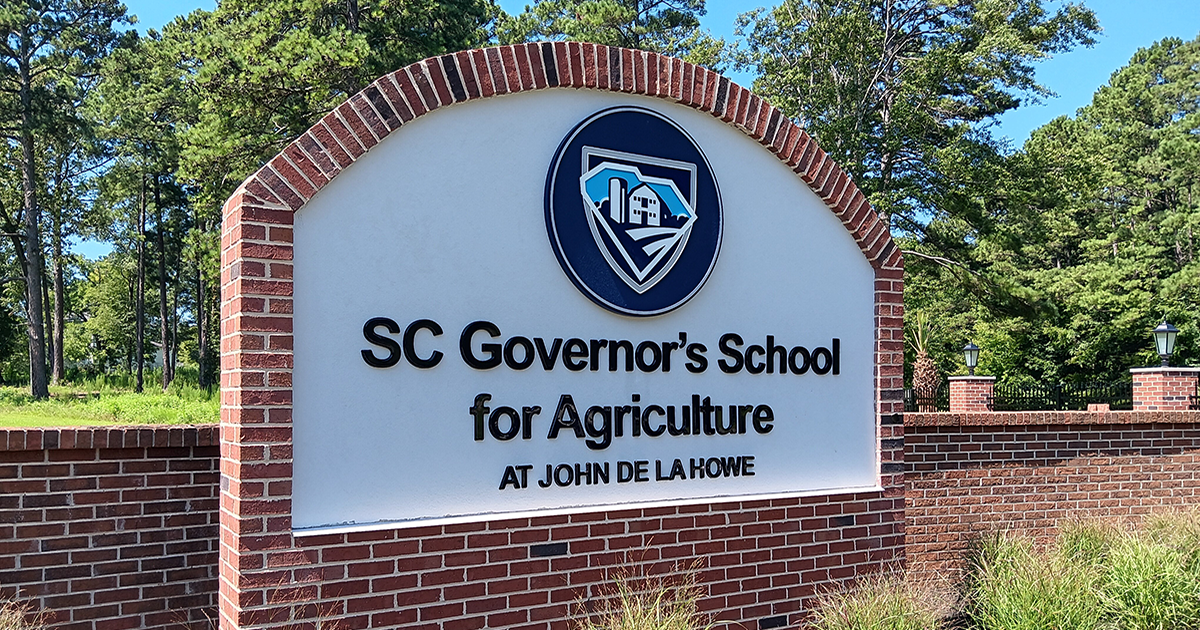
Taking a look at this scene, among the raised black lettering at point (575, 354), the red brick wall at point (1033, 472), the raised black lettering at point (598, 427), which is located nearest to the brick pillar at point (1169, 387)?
the red brick wall at point (1033, 472)

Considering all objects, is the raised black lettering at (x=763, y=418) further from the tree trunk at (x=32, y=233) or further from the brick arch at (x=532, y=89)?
the tree trunk at (x=32, y=233)

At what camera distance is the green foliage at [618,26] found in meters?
30.0

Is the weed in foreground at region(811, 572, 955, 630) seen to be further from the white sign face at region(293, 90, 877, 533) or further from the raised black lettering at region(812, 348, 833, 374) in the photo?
the raised black lettering at region(812, 348, 833, 374)

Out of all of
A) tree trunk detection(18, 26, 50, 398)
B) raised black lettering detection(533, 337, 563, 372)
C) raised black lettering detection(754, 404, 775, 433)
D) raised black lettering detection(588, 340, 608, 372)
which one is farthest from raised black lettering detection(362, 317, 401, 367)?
tree trunk detection(18, 26, 50, 398)

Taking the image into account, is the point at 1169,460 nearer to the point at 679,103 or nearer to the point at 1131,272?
the point at 679,103

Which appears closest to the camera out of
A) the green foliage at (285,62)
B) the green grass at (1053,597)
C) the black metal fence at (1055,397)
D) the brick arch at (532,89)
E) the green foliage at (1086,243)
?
the brick arch at (532,89)

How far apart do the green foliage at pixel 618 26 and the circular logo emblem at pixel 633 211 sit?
2285 centimetres

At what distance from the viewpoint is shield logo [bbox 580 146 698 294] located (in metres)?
5.78

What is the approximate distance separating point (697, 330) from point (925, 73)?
793 inches

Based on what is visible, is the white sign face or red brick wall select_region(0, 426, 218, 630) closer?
the white sign face

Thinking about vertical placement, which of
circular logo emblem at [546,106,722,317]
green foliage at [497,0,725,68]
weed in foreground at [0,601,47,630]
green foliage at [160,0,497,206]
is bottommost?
weed in foreground at [0,601,47,630]

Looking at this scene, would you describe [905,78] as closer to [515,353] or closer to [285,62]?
[285,62]

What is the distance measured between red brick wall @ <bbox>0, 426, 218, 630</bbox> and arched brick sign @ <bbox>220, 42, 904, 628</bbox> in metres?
0.70

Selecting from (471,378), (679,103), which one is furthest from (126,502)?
(679,103)
